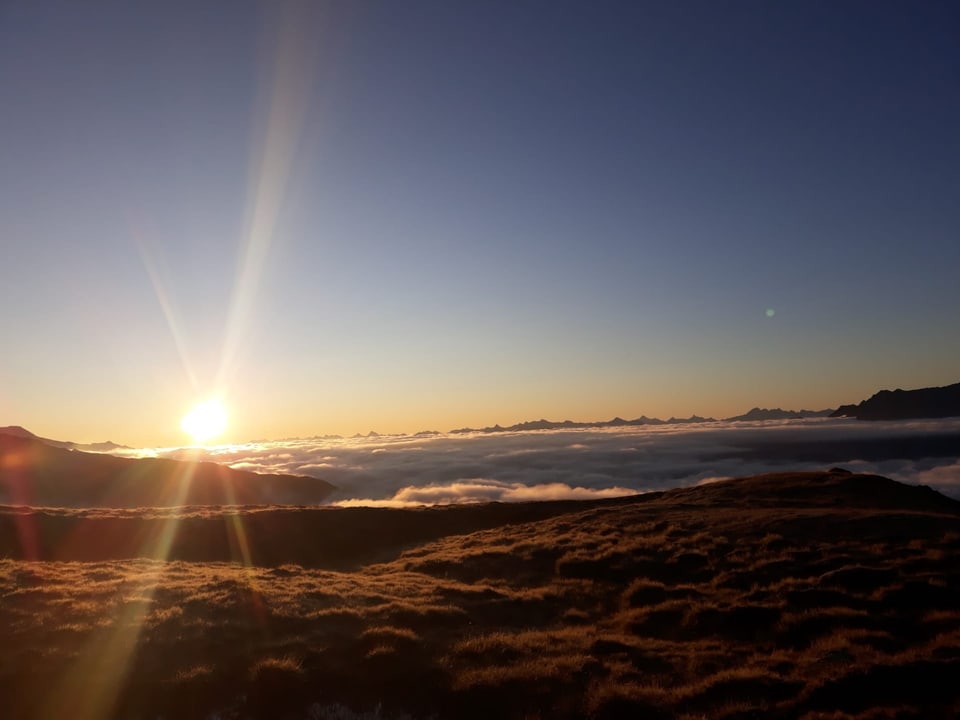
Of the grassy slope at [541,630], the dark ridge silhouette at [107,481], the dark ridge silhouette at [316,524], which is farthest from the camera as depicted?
the dark ridge silhouette at [107,481]

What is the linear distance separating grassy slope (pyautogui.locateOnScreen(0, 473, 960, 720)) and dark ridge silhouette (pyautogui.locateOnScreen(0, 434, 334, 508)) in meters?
106

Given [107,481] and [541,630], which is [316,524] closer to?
[541,630]

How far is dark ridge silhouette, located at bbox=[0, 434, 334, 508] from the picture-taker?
354ft

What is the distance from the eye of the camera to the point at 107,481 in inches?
4491

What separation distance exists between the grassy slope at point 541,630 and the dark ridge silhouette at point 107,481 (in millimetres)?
106484

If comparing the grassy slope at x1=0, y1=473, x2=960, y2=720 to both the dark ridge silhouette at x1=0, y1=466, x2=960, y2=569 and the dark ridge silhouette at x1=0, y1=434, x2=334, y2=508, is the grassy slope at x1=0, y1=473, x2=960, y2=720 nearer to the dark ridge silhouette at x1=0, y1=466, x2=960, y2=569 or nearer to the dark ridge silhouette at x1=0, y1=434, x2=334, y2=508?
the dark ridge silhouette at x1=0, y1=466, x2=960, y2=569

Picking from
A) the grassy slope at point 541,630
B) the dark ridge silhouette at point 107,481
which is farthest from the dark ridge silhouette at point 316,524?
the dark ridge silhouette at point 107,481

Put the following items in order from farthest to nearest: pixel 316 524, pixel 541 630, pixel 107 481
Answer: pixel 107 481
pixel 316 524
pixel 541 630

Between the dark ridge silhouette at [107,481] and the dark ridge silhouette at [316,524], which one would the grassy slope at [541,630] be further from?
the dark ridge silhouette at [107,481]

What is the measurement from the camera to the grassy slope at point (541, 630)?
11.1 metres

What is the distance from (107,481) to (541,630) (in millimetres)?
127964

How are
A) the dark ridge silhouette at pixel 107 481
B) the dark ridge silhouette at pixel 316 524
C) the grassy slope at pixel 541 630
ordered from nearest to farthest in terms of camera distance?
the grassy slope at pixel 541 630 → the dark ridge silhouette at pixel 316 524 → the dark ridge silhouette at pixel 107 481

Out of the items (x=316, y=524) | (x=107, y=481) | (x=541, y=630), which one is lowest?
(x=316, y=524)

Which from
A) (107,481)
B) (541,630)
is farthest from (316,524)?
(107,481)
